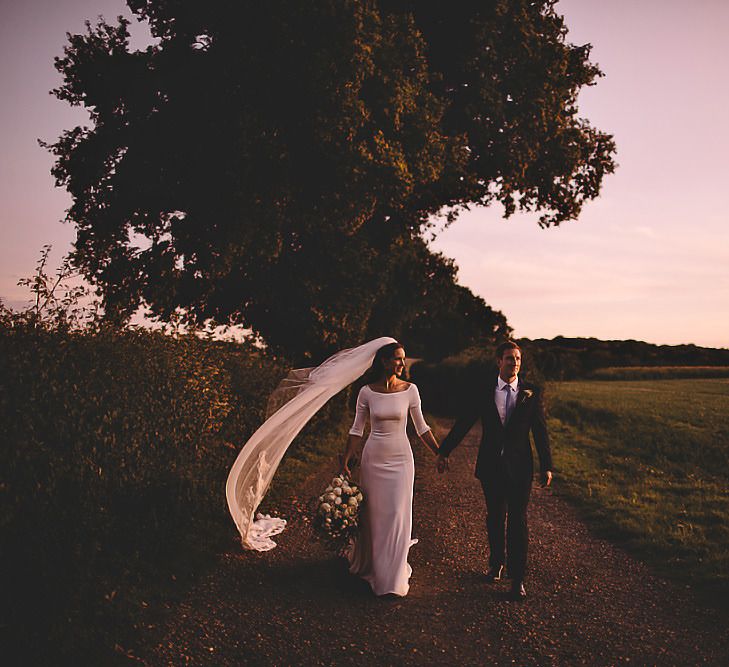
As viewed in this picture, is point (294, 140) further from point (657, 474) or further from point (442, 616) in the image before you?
point (442, 616)

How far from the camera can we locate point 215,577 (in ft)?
22.7

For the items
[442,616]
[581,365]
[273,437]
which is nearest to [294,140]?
[273,437]

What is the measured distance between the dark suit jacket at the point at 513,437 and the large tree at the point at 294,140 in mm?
10187

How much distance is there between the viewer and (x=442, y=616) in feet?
19.7

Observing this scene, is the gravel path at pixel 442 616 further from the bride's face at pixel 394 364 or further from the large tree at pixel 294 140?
the large tree at pixel 294 140

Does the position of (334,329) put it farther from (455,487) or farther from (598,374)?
(598,374)

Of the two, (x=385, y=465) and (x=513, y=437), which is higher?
(x=513, y=437)

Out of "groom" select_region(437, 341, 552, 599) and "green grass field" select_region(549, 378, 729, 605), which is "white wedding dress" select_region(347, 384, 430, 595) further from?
"green grass field" select_region(549, 378, 729, 605)

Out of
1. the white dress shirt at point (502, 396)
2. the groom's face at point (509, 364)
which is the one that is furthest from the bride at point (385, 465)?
the groom's face at point (509, 364)

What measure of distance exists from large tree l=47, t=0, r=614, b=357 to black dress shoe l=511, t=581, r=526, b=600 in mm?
11596

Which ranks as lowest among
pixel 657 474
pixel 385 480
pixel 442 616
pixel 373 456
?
pixel 657 474

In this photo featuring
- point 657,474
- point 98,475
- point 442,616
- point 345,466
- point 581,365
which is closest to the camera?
point 442,616

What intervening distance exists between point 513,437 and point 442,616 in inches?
78.2

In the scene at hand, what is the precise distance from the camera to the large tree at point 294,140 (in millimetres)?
15953
